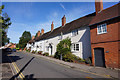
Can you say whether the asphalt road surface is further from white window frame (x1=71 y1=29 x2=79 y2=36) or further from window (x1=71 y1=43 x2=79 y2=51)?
white window frame (x1=71 y1=29 x2=79 y2=36)

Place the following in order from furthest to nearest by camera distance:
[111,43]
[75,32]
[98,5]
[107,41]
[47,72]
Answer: [75,32], [98,5], [107,41], [111,43], [47,72]

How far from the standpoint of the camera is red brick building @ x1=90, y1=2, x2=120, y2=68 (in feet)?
29.3

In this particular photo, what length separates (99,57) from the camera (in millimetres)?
10461

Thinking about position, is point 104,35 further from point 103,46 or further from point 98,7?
point 98,7

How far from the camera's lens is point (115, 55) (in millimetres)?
8875

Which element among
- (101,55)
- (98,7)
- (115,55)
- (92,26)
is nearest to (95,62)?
(101,55)

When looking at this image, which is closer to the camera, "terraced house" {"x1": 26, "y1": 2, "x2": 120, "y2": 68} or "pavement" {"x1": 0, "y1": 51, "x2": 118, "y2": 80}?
"pavement" {"x1": 0, "y1": 51, "x2": 118, "y2": 80}

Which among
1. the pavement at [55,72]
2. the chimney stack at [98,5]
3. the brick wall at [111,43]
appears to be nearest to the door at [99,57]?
the brick wall at [111,43]

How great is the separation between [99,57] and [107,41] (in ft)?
7.15

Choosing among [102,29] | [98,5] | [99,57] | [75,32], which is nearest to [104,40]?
[102,29]

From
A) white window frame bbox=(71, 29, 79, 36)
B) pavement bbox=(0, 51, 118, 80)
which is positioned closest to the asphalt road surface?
pavement bbox=(0, 51, 118, 80)

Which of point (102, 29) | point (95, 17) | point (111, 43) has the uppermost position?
point (95, 17)

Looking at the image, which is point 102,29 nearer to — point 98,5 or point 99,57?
point 99,57

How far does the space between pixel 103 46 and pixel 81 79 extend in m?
5.81
